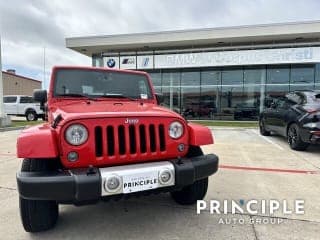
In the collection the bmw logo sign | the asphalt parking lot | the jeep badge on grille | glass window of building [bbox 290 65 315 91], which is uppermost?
the bmw logo sign

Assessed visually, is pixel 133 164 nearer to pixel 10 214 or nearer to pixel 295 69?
pixel 10 214

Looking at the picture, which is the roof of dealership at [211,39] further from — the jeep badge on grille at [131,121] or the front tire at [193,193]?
the jeep badge on grille at [131,121]

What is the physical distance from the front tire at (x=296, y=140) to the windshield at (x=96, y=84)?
479 centimetres

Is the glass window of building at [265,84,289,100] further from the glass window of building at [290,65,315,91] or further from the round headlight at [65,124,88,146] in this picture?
the round headlight at [65,124,88,146]

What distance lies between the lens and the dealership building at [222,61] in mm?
17438

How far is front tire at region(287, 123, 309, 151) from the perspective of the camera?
7.47m

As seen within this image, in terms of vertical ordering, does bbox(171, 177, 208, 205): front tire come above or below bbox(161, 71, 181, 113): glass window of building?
below

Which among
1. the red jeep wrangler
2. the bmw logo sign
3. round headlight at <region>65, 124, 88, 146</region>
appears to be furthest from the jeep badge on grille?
the bmw logo sign

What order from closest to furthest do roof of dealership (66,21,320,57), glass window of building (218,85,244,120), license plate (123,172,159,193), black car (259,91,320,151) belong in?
license plate (123,172,159,193), black car (259,91,320,151), roof of dealership (66,21,320,57), glass window of building (218,85,244,120)

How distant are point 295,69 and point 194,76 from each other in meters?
6.38

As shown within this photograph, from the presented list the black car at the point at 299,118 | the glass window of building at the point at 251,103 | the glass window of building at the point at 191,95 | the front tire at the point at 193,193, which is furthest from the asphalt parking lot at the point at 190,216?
the glass window of building at the point at 191,95

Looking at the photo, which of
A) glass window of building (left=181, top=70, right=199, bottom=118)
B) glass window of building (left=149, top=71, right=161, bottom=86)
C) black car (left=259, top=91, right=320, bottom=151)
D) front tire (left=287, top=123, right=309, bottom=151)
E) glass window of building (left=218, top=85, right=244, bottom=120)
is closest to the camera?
black car (left=259, top=91, right=320, bottom=151)

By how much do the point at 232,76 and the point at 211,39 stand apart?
2982 millimetres

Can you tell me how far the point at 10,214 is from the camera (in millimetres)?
3504
